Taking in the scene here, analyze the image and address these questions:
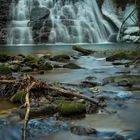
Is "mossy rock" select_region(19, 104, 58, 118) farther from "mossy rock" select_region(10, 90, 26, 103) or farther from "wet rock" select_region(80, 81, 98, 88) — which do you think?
"wet rock" select_region(80, 81, 98, 88)

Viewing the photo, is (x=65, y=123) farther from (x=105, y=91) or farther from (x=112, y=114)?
(x=105, y=91)

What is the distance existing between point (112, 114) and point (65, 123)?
3.30ft

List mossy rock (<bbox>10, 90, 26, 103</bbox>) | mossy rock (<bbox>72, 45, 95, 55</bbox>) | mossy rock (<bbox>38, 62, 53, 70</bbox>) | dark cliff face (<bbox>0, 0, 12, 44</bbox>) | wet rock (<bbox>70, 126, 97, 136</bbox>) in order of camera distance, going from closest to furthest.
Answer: wet rock (<bbox>70, 126, 97, 136</bbox>)
mossy rock (<bbox>10, 90, 26, 103</bbox>)
mossy rock (<bbox>38, 62, 53, 70</bbox>)
mossy rock (<bbox>72, 45, 95, 55</bbox>)
dark cliff face (<bbox>0, 0, 12, 44</bbox>)

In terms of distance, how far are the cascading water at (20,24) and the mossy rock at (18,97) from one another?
28.1m

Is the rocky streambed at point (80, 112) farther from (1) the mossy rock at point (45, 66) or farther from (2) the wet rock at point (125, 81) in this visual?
(1) the mossy rock at point (45, 66)

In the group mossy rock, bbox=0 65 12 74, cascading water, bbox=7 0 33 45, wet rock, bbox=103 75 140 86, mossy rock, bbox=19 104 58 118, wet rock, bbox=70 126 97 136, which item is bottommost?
wet rock, bbox=70 126 97 136

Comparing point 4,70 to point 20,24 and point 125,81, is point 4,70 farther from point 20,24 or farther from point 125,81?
point 20,24

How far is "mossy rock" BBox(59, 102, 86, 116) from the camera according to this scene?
24.9ft

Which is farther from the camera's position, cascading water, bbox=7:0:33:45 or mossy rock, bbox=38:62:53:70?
cascading water, bbox=7:0:33:45

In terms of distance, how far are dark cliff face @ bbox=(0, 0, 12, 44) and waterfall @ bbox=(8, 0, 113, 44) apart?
1.94ft

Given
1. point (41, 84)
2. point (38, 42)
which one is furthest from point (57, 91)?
point (38, 42)

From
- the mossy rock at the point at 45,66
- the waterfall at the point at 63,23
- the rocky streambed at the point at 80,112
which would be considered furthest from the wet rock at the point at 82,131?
the waterfall at the point at 63,23

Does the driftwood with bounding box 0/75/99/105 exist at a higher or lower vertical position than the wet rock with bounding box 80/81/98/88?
higher

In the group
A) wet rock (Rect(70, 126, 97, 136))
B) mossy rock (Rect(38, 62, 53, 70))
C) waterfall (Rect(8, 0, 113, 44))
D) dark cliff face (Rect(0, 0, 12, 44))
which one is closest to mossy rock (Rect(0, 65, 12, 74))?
mossy rock (Rect(38, 62, 53, 70))
